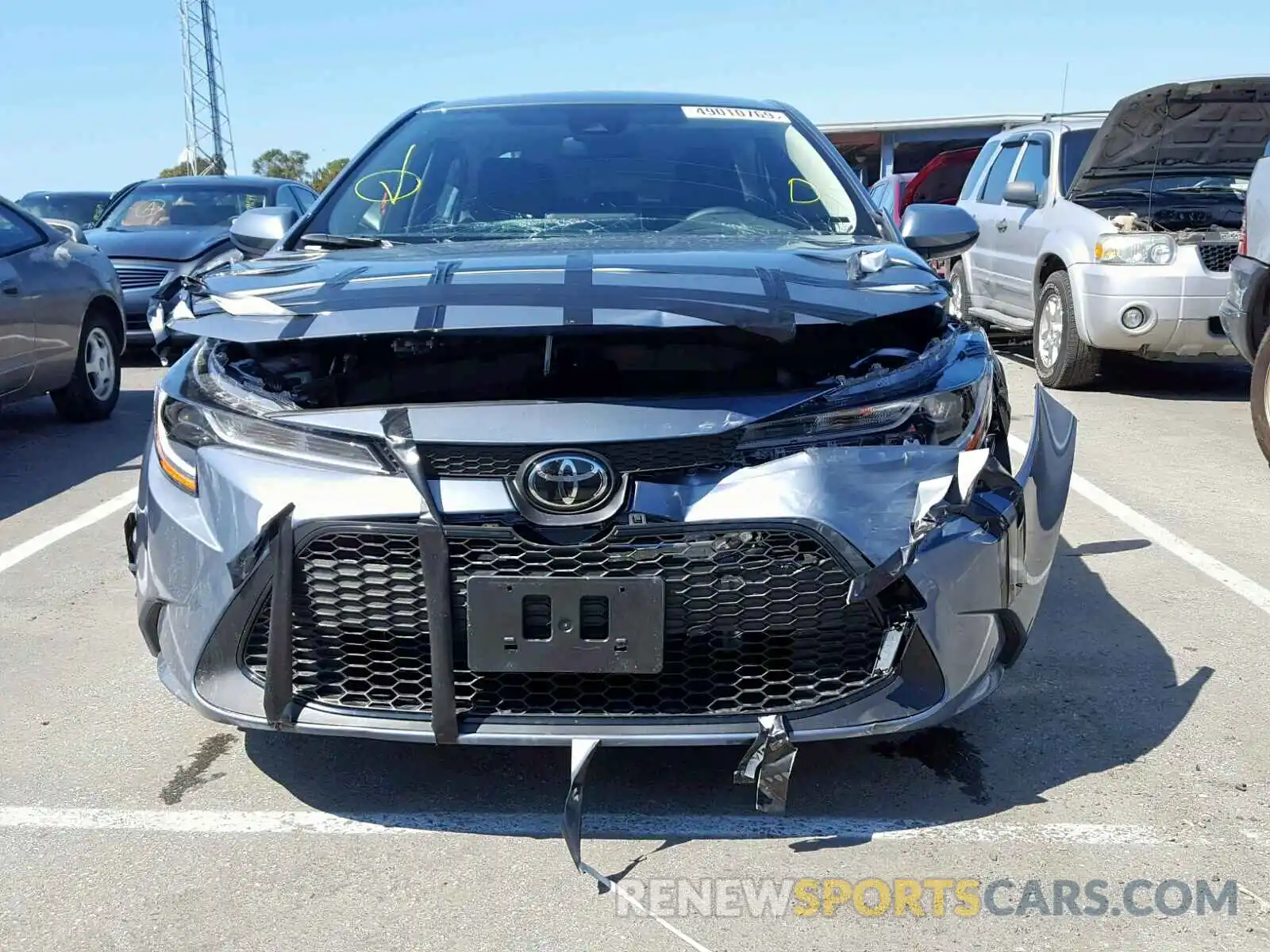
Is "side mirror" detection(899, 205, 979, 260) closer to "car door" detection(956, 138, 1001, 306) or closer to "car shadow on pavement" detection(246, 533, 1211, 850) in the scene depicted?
"car shadow on pavement" detection(246, 533, 1211, 850)

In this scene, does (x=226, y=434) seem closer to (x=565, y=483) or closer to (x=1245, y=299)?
(x=565, y=483)

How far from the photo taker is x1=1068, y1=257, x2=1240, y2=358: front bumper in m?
7.90

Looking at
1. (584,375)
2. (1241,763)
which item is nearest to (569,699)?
(584,375)

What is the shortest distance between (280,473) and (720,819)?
1170 mm

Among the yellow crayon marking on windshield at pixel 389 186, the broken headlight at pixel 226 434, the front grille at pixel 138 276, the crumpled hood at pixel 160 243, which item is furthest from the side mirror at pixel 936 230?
the front grille at pixel 138 276

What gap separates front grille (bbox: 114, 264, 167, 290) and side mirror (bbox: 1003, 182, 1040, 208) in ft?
20.5

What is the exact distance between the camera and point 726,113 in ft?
14.2

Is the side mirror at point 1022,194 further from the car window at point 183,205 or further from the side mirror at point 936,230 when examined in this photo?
the car window at point 183,205

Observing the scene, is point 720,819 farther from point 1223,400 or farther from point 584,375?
point 1223,400

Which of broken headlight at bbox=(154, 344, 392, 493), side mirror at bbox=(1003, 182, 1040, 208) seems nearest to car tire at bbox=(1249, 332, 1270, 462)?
side mirror at bbox=(1003, 182, 1040, 208)

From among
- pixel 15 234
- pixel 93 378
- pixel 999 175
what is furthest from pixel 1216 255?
pixel 15 234

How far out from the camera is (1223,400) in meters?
8.42

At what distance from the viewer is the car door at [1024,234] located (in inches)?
361

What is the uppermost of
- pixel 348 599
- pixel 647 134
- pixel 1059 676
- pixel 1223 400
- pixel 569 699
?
pixel 647 134
